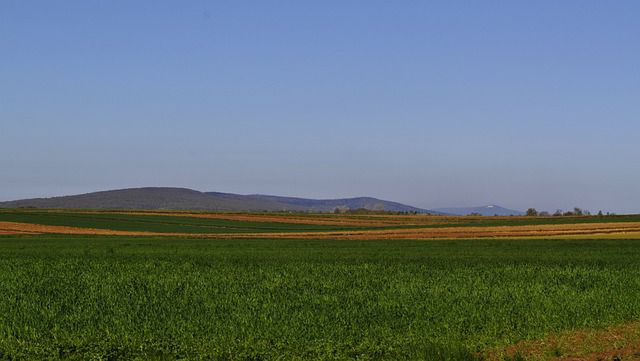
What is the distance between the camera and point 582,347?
16547 millimetres

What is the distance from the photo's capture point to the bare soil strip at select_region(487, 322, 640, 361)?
610 inches

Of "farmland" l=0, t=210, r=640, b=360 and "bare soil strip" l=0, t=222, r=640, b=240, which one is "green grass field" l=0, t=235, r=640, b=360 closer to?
"farmland" l=0, t=210, r=640, b=360

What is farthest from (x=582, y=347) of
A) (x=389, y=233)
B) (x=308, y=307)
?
(x=389, y=233)

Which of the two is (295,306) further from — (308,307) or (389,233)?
(389,233)

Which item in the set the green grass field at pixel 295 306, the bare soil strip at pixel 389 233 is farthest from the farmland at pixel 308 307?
the bare soil strip at pixel 389 233

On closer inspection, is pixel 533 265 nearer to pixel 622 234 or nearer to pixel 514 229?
pixel 622 234

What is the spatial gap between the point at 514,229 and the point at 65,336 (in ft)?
232

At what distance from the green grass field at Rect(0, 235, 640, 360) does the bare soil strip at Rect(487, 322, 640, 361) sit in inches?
19.8

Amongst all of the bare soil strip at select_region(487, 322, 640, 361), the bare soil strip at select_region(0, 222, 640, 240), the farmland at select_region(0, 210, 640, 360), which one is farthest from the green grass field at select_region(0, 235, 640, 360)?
the bare soil strip at select_region(0, 222, 640, 240)

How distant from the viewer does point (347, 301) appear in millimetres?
22781

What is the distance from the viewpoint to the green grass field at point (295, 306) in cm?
1638

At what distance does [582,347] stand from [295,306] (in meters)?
8.29

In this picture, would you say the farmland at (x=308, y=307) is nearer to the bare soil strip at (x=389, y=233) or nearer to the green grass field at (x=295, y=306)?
the green grass field at (x=295, y=306)

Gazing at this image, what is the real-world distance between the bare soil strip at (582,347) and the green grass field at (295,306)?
50 centimetres
